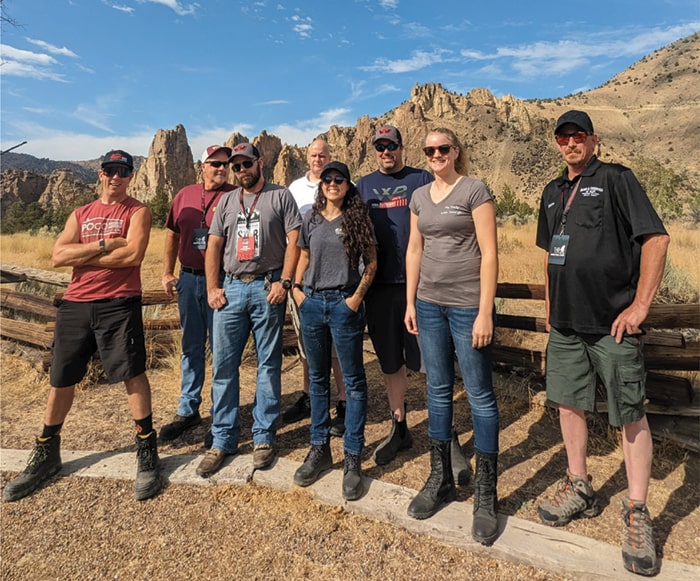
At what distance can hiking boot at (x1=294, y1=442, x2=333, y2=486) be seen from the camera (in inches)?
117

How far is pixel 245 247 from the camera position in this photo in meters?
3.21

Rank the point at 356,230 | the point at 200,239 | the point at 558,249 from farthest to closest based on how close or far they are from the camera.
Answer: the point at 200,239 → the point at 356,230 → the point at 558,249

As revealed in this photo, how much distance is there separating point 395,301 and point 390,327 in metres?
0.21

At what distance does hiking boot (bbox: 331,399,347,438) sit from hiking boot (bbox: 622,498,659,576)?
2.17 m

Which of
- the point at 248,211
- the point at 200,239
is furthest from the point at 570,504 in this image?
the point at 200,239

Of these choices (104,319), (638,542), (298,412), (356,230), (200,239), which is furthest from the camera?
(298,412)

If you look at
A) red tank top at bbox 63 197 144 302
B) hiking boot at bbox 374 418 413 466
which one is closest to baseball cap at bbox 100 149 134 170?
red tank top at bbox 63 197 144 302

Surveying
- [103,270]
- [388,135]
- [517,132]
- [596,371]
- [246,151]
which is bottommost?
[596,371]

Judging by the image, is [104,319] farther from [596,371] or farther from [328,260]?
[596,371]

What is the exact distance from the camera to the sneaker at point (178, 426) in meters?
3.82

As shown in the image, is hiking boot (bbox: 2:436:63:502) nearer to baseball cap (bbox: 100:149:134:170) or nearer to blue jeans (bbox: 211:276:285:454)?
blue jeans (bbox: 211:276:285:454)

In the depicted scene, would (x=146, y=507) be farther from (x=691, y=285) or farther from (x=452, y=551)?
(x=691, y=285)

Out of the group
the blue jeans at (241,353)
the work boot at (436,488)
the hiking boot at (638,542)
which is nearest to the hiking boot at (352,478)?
the work boot at (436,488)

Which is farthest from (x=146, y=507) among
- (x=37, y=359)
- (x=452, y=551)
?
(x=37, y=359)
